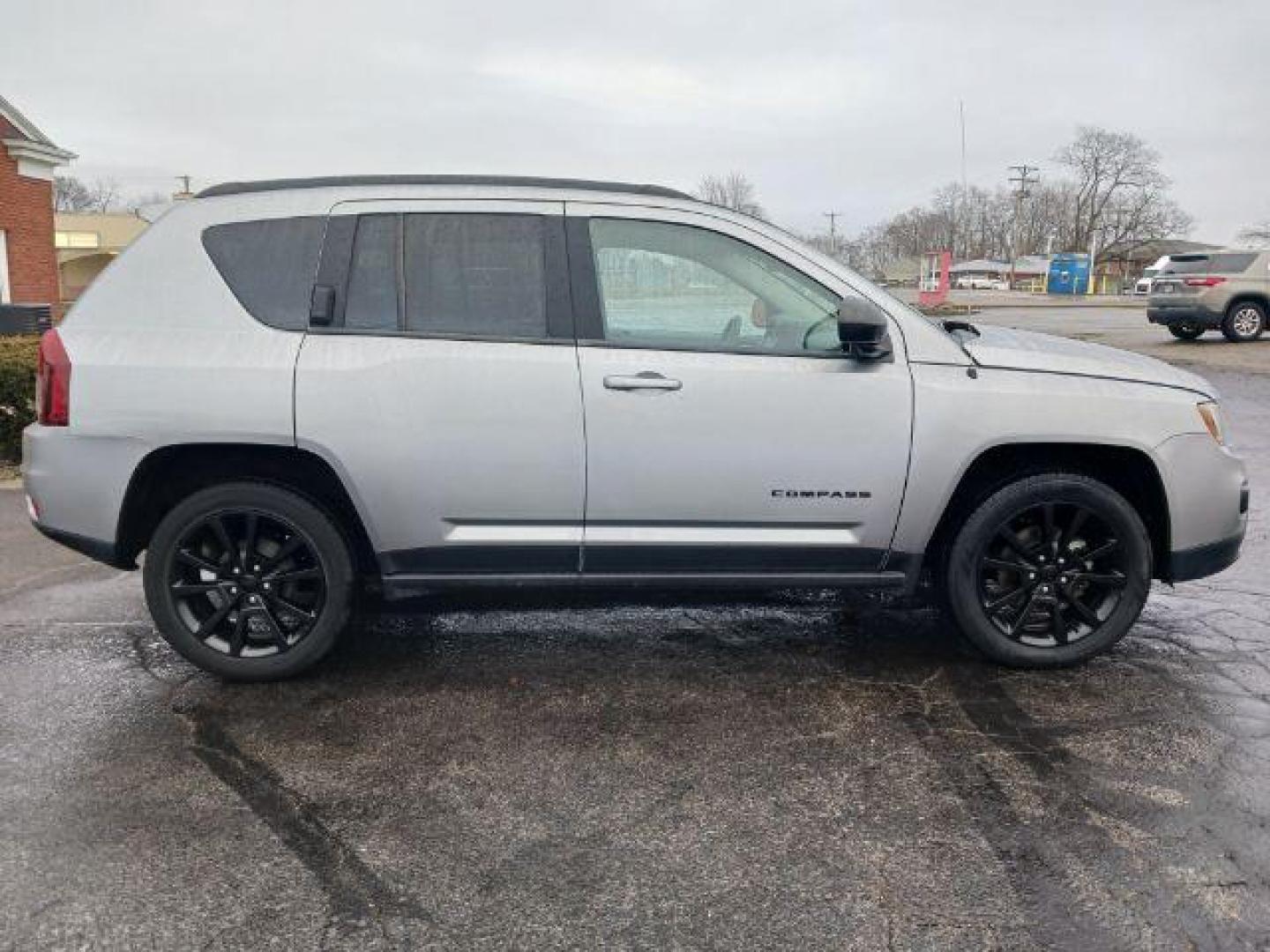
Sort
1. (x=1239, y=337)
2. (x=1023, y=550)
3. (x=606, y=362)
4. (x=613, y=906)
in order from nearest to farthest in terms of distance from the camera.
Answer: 1. (x=613, y=906)
2. (x=606, y=362)
3. (x=1023, y=550)
4. (x=1239, y=337)

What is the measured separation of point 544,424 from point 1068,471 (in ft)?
6.90

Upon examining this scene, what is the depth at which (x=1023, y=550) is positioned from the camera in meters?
3.99

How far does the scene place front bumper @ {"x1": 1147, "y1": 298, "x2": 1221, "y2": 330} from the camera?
1825 centimetres

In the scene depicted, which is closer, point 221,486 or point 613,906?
point 613,906

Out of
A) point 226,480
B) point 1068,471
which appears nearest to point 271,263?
point 226,480

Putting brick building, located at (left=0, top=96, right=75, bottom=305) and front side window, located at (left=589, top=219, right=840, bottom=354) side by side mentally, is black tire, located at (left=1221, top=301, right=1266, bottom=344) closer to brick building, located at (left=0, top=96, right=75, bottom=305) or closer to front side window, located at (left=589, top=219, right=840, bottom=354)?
Answer: front side window, located at (left=589, top=219, right=840, bottom=354)

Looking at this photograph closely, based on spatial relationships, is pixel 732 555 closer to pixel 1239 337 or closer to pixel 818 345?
pixel 818 345

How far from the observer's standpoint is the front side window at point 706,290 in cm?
381

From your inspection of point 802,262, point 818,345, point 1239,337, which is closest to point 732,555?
point 818,345

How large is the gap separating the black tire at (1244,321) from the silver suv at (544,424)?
667 inches

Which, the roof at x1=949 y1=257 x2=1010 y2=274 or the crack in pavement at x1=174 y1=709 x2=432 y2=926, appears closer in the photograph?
the crack in pavement at x1=174 y1=709 x2=432 y2=926

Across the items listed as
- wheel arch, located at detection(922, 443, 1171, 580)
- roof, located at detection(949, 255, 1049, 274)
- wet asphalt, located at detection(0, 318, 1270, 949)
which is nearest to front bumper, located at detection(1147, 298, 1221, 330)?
wet asphalt, located at detection(0, 318, 1270, 949)

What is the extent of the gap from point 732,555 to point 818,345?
87 cm

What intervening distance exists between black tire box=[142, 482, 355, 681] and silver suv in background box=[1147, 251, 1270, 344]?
18.7 meters
